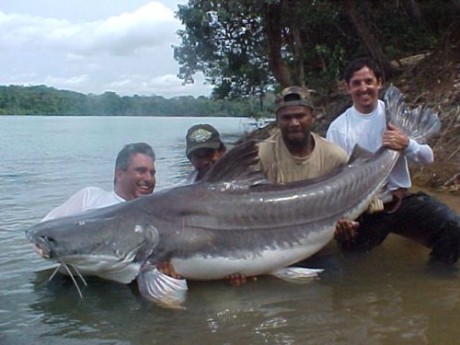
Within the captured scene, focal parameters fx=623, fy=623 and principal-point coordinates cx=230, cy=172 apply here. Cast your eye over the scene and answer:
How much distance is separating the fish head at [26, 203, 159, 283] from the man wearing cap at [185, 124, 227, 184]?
3.91 ft

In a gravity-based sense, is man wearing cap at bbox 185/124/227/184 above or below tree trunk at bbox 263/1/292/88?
below

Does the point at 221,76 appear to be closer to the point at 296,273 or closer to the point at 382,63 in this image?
the point at 382,63

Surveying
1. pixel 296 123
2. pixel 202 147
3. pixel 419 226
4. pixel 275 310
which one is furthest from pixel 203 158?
pixel 419 226

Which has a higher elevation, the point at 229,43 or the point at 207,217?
the point at 229,43

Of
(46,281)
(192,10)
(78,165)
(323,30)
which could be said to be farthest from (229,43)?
(46,281)

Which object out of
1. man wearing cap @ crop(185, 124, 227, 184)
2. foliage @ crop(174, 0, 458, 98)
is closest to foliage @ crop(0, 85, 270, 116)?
foliage @ crop(174, 0, 458, 98)

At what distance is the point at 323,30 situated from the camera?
18828 millimetres

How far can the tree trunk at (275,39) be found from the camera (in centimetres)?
1656

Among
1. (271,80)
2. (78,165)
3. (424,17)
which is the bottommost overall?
(78,165)

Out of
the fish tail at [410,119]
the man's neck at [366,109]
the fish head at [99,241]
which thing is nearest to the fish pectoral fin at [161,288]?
the fish head at [99,241]

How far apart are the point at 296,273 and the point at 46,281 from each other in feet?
6.70

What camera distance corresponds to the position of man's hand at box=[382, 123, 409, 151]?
499cm

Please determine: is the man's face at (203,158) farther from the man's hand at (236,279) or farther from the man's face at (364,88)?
the man's face at (364,88)

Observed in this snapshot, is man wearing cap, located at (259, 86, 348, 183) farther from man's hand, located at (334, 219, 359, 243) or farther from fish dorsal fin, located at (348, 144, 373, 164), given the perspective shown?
man's hand, located at (334, 219, 359, 243)
